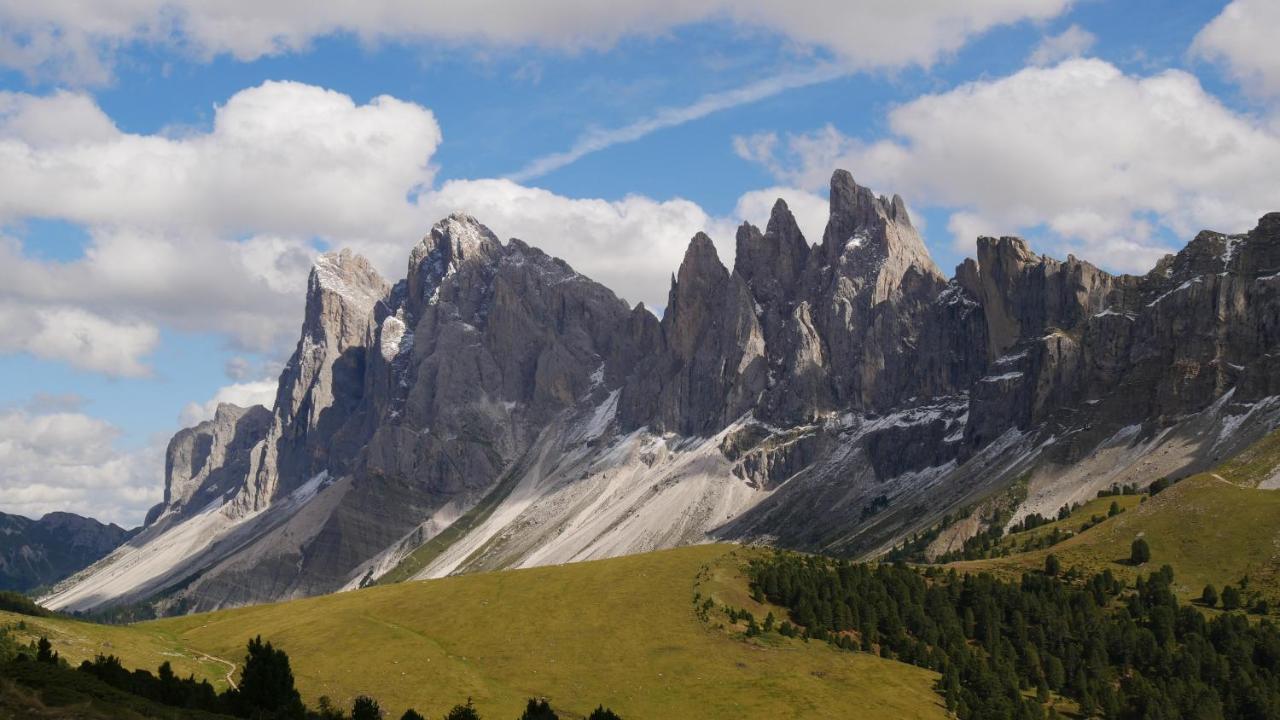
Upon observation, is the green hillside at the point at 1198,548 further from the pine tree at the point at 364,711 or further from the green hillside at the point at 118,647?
the pine tree at the point at 364,711

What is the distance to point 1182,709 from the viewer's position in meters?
135

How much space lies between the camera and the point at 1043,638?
5945 inches

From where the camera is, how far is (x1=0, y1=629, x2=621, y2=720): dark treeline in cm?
8181

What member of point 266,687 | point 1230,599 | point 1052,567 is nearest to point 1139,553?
point 1052,567

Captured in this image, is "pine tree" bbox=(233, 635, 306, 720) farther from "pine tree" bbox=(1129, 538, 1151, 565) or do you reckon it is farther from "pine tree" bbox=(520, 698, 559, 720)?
"pine tree" bbox=(1129, 538, 1151, 565)

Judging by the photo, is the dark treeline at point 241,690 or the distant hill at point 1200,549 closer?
Answer: the dark treeline at point 241,690

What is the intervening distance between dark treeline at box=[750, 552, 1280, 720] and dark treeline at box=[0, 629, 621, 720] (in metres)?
57.7

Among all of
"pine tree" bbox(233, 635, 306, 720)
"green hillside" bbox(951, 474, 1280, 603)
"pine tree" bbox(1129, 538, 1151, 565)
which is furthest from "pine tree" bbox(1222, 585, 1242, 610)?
"pine tree" bbox(233, 635, 306, 720)

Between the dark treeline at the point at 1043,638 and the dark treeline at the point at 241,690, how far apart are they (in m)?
57.7

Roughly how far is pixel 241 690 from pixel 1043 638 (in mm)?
101098

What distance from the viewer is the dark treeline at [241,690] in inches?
3221

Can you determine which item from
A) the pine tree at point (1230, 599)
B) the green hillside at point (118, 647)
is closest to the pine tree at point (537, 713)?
the green hillside at point (118, 647)

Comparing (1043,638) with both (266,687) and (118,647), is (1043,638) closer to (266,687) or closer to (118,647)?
(266,687)

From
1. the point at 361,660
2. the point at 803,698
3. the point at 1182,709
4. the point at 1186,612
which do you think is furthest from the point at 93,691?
the point at 1186,612
